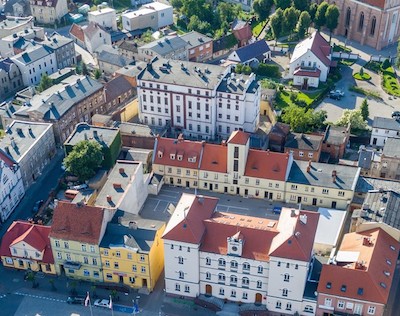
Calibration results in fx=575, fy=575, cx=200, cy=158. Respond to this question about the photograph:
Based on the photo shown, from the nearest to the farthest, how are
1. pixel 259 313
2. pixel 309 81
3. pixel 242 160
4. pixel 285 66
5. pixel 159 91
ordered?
1. pixel 259 313
2. pixel 242 160
3. pixel 159 91
4. pixel 309 81
5. pixel 285 66

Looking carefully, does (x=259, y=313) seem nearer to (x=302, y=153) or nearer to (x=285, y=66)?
(x=302, y=153)

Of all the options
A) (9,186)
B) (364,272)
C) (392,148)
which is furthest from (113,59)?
(364,272)

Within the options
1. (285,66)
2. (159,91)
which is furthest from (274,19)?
(159,91)

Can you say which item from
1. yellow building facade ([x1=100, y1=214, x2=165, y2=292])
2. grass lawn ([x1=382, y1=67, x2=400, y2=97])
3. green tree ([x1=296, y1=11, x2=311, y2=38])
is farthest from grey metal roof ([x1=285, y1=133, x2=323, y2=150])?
green tree ([x1=296, y1=11, x2=311, y2=38])

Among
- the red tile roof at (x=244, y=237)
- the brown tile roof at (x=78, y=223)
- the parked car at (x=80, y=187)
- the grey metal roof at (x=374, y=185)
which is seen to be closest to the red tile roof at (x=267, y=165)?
the grey metal roof at (x=374, y=185)

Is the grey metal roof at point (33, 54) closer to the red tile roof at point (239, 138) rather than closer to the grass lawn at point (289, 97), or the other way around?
the grass lawn at point (289, 97)

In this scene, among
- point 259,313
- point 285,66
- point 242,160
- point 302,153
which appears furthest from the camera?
point 285,66
